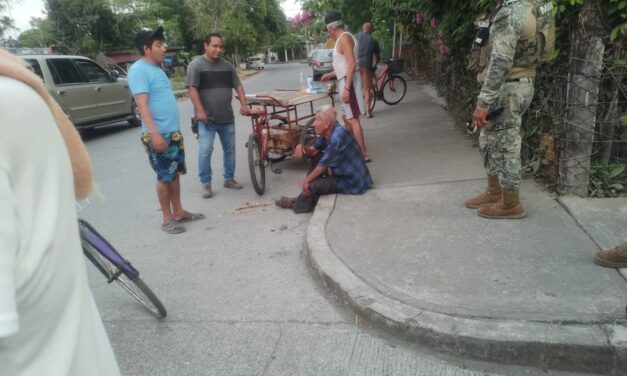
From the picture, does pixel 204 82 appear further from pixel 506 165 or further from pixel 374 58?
pixel 374 58

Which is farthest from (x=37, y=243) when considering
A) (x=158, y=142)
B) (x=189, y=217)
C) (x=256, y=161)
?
(x=256, y=161)

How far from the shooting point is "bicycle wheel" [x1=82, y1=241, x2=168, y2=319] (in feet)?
9.46

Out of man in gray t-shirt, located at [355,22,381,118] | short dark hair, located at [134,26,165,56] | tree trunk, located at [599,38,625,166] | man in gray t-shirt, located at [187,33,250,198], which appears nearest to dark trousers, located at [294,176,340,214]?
man in gray t-shirt, located at [187,33,250,198]

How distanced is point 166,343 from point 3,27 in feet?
77.0

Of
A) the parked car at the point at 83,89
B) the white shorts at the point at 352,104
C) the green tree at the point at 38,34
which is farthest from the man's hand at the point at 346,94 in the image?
the green tree at the point at 38,34

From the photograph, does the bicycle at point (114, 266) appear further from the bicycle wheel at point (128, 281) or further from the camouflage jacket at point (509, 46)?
the camouflage jacket at point (509, 46)

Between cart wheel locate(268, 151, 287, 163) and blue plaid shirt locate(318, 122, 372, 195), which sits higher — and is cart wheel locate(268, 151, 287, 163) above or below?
below

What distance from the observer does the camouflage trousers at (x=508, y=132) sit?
11.6ft

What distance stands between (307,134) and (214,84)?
4.94 ft

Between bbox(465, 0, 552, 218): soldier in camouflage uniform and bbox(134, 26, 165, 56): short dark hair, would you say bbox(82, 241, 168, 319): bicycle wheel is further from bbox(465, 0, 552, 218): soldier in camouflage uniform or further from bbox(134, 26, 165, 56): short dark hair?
bbox(465, 0, 552, 218): soldier in camouflage uniform

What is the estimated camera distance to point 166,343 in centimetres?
287

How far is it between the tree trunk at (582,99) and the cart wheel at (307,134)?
9.45 ft

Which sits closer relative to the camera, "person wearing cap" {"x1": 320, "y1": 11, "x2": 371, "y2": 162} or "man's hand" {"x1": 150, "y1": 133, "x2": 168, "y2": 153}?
"man's hand" {"x1": 150, "y1": 133, "x2": 168, "y2": 153}

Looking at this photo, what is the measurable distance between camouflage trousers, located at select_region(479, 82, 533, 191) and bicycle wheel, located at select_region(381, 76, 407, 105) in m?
7.13
